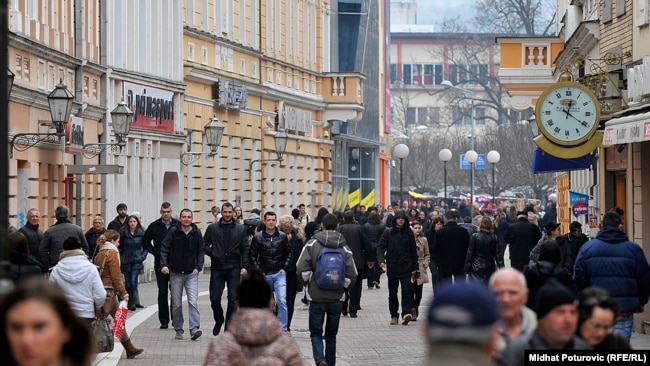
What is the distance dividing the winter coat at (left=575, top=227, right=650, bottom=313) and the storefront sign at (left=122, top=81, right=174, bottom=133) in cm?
2345

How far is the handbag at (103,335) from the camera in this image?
1858 centimetres

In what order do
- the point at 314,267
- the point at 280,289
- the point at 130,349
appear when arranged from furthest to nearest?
the point at 280,289, the point at 130,349, the point at 314,267

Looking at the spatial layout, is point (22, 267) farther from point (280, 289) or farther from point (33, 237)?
point (33, 237)

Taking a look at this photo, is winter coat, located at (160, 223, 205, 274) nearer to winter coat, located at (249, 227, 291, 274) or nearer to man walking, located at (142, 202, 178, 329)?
winter coat, located at (249, 227, 291, 274)

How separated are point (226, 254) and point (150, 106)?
19.0m

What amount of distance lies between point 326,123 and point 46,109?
3121 cm

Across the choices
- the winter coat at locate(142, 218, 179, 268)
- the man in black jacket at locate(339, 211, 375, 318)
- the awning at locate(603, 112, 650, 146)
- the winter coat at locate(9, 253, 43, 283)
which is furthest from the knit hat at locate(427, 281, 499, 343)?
the man in black jacket at locate(339, 211, 375, 318)

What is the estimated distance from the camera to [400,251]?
26.2 m

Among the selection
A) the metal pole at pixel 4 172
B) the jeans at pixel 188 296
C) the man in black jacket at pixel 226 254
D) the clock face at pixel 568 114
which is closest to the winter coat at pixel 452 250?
the clock face at pixel 568 114

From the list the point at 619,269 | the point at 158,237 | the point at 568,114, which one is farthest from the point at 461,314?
the point at 158,237

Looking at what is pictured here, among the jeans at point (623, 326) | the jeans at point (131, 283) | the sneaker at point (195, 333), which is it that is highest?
the jeans at point (623, 326)

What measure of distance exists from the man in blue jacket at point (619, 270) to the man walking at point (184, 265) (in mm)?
7341

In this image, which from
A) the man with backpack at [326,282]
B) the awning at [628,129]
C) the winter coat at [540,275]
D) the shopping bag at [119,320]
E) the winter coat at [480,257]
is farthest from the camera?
the winter coat at [480,257]

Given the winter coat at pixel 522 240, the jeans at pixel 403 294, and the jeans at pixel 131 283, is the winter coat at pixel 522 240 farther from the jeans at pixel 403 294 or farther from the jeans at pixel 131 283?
the jeans at pixel 131 283
